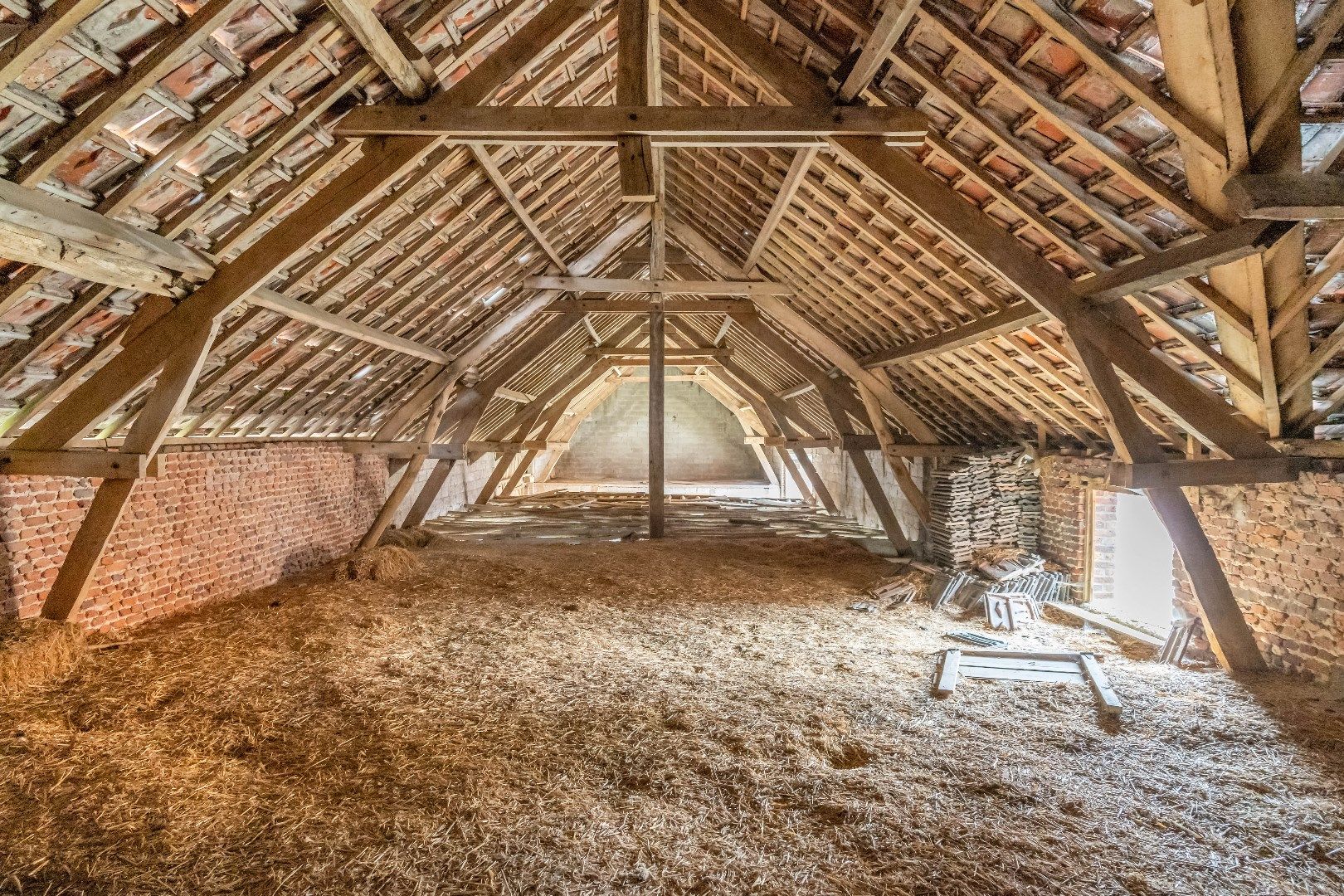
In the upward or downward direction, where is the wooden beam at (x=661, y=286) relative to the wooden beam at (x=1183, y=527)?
upward

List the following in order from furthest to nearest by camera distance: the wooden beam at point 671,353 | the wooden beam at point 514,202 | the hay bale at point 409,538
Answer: the wooden beam at point 671,353 → the hay bale at point 409,538 → the wooden beam at point 514,202

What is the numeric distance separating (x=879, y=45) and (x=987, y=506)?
604 centimetres

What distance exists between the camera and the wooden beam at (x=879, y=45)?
10.4 feet

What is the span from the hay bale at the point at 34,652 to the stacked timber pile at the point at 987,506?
828 centimetres

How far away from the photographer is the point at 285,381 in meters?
6.43

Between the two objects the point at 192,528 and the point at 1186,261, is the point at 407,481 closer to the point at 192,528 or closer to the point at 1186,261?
the point at 192,528

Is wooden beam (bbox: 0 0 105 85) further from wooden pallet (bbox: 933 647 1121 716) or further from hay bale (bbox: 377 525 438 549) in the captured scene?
hay bale (bbox: 377 525 438 549)

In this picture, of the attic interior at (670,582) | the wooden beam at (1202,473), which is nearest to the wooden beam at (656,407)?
the attic interior at (670,582)

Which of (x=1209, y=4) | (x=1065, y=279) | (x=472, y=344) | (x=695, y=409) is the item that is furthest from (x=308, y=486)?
(x=695, y=409)

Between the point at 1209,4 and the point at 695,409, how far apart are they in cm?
1940

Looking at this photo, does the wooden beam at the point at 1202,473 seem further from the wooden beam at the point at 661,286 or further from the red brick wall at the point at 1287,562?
the wooden beam at the point at 661,286

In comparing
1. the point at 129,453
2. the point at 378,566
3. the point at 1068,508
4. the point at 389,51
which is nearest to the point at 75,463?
the point at 129,453

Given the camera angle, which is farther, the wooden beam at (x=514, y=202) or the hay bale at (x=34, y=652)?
the wooden beam at (x=514, y=202)

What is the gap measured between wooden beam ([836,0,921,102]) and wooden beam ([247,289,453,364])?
157 inches
